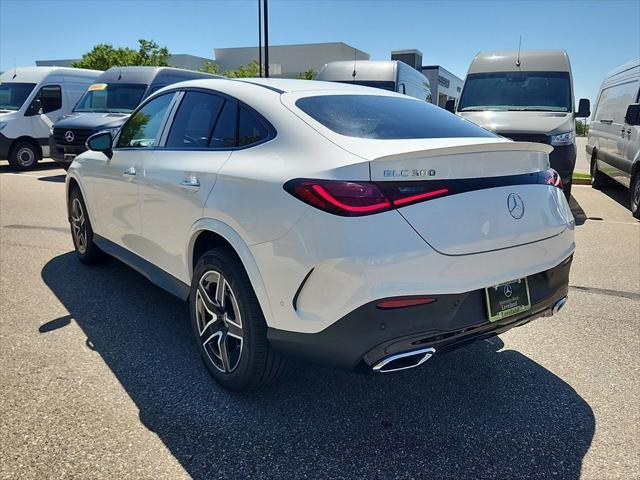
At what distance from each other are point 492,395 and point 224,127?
2.14 meters

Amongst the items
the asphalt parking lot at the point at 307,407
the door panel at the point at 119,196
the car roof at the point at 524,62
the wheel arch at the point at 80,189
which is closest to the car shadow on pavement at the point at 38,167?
the wheel arch at the point at 80,189

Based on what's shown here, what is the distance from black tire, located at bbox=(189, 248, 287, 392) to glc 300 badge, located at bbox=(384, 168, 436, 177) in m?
0.90

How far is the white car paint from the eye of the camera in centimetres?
215

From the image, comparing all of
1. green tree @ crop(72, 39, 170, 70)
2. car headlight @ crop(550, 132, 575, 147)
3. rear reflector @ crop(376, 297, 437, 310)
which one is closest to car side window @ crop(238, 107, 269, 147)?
rear reflector @ crop(376, 297, 437, 310)

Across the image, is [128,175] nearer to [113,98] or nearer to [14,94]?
[113,98]

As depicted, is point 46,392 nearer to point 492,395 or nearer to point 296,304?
point 296,304

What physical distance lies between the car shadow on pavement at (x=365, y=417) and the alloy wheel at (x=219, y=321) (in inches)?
7.7

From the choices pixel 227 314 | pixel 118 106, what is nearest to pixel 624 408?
pixel 227 314

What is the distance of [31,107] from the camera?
13.7 meters

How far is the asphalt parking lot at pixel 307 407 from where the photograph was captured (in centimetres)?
232

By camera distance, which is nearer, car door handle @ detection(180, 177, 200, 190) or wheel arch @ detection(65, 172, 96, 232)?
car door handle @ detection(180, 177, 200, 190)

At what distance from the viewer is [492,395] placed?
2.89m

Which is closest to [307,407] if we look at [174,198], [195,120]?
[174,198]

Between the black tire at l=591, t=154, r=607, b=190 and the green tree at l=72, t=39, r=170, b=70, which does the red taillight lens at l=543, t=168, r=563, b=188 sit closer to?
the black tire at l=591, t=154, r=607, b=190
